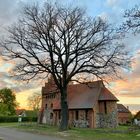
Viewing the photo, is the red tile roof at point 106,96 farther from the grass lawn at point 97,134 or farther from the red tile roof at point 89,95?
the grass lawn at point 97,134

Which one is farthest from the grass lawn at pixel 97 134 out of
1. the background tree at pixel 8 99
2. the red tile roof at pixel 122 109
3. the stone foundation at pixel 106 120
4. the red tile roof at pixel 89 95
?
the background tree at pixel 8 99

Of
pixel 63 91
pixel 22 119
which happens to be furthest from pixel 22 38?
pixel 22 119

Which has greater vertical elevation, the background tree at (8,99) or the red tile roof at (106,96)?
the background tree at (8,99)

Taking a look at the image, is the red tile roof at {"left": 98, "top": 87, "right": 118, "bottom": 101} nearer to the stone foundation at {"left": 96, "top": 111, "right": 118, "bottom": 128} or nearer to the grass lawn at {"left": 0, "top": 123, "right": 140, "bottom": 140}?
the stone foundation at {"left": 96, "top": 111, "right": 118, "bottom": 128}

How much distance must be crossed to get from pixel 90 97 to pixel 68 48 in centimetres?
1399

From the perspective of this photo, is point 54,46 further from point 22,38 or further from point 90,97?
point 90,97

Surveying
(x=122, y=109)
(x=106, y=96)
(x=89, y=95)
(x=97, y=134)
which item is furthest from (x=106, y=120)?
(x=122, y=109)

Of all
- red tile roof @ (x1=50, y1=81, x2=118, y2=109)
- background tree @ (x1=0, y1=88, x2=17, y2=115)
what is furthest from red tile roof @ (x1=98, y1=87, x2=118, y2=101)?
background tree @ (x1=0, y1=88, x2=17, y2=115)

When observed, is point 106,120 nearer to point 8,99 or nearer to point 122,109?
point 122,109

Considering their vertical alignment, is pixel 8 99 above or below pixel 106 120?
above

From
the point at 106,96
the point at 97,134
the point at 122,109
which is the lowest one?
the point at 97,134

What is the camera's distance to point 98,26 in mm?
41562

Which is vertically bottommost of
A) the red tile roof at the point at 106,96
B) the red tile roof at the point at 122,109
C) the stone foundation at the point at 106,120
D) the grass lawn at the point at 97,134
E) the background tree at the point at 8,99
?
the grass lawn at the point at 97,134

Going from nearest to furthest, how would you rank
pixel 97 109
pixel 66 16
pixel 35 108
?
1. pixel 66 16
2. pixel 97 109
3. pixel 35 108
